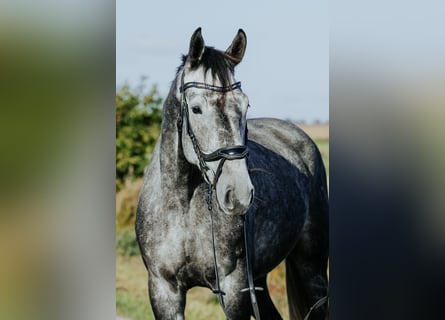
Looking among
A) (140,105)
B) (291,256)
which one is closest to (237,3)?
(140,105)

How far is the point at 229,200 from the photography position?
12.9 ft

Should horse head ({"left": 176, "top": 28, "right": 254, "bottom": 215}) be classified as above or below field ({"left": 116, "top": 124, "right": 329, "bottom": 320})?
above

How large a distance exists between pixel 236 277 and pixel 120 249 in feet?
2.30

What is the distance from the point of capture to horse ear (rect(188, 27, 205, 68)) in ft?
13.3

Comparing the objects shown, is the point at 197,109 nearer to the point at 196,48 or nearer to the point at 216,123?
the point at 216,123

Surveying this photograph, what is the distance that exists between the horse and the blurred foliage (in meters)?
0.12

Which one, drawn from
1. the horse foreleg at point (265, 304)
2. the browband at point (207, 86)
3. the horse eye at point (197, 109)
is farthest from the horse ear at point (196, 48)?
the horse foreleg at point (265, 304)

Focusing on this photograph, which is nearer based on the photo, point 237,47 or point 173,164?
point 173,164

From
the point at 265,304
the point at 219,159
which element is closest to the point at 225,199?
the point at 219,159

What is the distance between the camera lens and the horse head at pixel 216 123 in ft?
12.7

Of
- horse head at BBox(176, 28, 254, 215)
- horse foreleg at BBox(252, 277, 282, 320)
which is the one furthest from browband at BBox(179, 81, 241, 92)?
horse foreleg at BBox(252, 277, 282, 320)

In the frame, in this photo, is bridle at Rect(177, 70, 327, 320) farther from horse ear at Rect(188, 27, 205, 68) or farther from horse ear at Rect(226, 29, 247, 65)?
horse ear at Rect(226, 29, 247, 65)

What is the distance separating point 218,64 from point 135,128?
27.2 inches

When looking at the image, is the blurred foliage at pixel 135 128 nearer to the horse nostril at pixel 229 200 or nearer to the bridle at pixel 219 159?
the bridle at pixel 219 159
